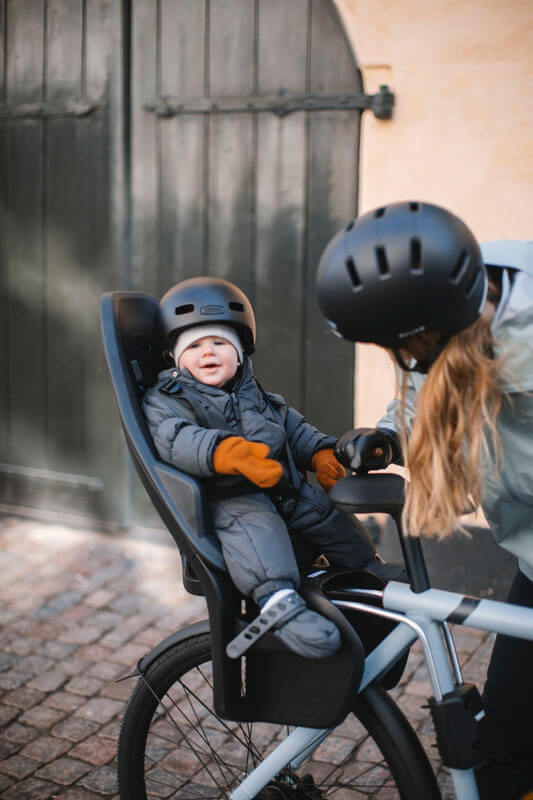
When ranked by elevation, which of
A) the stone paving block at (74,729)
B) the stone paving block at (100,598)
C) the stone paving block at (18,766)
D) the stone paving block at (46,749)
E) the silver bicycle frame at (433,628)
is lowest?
the stone paving block at (100,598)

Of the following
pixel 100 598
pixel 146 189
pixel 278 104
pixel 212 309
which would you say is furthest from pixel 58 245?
pixel 212 309

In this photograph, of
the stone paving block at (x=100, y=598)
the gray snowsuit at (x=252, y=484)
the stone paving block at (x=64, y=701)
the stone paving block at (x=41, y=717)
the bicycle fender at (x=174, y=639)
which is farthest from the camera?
the stone paving block at (x=100, y=598)

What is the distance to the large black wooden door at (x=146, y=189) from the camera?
4.30 metres

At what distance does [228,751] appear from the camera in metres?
2.97

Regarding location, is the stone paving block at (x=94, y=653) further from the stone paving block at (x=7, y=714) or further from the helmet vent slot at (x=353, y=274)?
the helmet vent slot at (x=353, y=274)

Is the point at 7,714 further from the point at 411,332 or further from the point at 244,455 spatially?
the point at 411,332

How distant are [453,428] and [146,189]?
11.4 feet

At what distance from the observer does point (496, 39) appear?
371cm

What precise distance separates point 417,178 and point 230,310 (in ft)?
6.88

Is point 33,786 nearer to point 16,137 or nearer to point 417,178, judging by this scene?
point 417,178

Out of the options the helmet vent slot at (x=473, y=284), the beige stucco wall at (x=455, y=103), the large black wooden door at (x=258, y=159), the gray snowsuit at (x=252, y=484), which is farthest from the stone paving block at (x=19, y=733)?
the beige stucco wall at (x=455, y=103)

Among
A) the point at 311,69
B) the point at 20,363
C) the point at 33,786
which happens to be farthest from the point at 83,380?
the point at 33,786

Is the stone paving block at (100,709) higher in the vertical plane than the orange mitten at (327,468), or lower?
lower

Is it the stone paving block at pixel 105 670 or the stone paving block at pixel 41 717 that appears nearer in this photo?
the stone paving block at pixel 41 717
